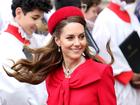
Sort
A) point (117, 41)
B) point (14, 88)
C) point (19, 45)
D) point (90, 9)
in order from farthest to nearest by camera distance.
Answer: point (90, 9), point (117, 41), point (19, 45), point (14, 88)

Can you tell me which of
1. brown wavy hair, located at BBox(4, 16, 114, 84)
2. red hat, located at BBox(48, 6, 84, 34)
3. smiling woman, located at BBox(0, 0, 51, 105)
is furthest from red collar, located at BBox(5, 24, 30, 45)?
red hat, located at BBox(48, 6, 84, 34)

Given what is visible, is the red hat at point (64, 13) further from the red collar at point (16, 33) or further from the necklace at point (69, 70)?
the red collar at point (16, 33)

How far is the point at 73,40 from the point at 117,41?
1.80 metres

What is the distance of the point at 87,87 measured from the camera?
399 centimetres

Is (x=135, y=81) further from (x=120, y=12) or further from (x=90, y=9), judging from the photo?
(x=90, y=9)

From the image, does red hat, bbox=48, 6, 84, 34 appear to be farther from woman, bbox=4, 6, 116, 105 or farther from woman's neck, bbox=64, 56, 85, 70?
woman's neck, bbox=64, 56, 85, 70

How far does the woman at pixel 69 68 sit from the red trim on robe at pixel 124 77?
1.56 metres

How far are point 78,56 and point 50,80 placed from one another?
344 millimetres

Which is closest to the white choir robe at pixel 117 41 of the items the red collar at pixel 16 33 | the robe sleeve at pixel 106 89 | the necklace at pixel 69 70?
the red collar at pixel 16 33

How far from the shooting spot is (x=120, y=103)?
229 inches

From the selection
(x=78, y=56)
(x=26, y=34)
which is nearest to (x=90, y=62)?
(x=78, y=56)

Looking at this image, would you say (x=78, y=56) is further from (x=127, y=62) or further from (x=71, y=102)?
(x=127, y=62)

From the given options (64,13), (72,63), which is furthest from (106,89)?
(64,13)

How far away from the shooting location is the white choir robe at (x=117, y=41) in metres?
5.74
